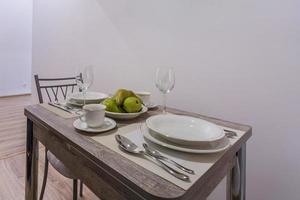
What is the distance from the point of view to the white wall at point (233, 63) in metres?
1.14

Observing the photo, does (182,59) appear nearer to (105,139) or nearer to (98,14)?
(105,139)

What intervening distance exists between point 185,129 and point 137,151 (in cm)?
23

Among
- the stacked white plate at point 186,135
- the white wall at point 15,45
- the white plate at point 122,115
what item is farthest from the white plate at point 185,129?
the white wall at point 15,45

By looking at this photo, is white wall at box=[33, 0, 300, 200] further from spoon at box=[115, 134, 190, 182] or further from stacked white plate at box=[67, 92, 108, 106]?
spoon at box=[115, 134, 190, 182]

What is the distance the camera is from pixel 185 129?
805 millimetres

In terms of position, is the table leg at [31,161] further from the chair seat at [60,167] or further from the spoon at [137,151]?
the spoon at [137,151]

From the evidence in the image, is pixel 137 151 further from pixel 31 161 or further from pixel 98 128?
pixel 31 161

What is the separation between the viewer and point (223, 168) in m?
0.70

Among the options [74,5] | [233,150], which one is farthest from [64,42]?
[233,150]

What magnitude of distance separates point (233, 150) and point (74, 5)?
2528 mm

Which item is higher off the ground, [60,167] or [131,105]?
[131,105]

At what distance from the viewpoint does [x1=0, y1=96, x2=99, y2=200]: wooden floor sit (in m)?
1.54

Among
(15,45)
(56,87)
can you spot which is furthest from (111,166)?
(15,45)

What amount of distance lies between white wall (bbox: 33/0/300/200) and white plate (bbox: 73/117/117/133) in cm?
77
